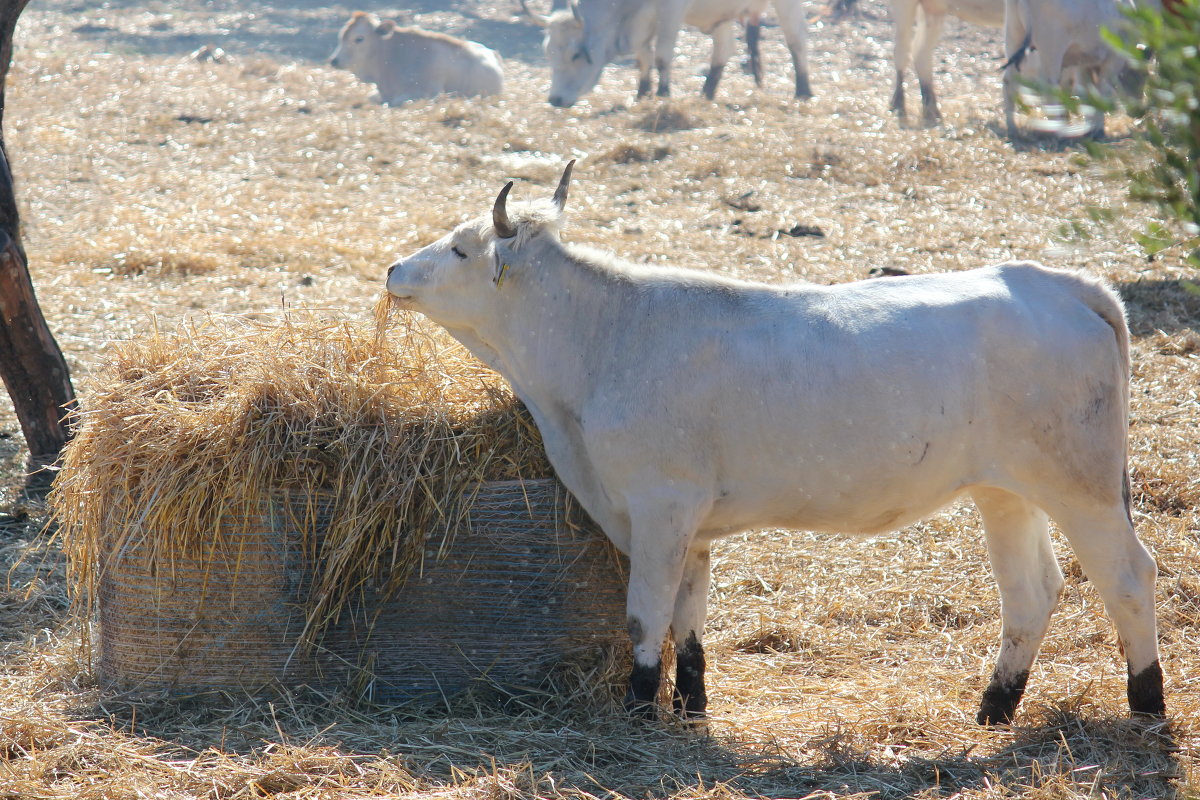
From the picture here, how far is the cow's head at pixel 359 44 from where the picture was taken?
2277cm

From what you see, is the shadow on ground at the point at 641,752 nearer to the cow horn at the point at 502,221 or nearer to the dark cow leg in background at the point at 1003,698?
the dark cow leg in background at the point at 1003,698

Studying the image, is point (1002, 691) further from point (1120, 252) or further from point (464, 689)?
point (1120, 252)

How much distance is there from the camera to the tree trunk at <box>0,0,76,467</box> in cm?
632

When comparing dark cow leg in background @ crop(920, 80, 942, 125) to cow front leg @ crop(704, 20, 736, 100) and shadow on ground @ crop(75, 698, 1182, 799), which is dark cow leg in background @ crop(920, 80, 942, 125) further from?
shadow on ground @ crop(75, 698, 1182, 799)

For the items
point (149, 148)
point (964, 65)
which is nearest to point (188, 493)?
point (149, 148)

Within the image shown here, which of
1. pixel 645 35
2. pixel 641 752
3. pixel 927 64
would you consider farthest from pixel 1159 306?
pixel 645 35

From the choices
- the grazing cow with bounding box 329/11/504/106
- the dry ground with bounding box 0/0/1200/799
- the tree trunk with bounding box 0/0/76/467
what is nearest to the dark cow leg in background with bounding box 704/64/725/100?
the dry ground with bounding box 0/0/1200/799

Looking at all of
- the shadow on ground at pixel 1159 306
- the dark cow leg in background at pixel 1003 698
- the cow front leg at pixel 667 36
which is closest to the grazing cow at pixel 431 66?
the cow front leg at pixel 667 36

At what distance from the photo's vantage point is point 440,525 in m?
4.45

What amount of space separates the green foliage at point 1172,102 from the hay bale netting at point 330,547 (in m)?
2.56

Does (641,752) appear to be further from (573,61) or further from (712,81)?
(573,61)

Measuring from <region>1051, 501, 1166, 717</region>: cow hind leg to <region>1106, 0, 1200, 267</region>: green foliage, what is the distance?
79.3 inches

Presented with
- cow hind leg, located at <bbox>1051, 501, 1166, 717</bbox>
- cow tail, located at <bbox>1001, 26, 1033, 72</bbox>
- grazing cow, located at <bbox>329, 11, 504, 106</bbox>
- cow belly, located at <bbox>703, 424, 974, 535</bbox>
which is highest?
cow tail, located at <bbox>1001, 26, 1033, 72</bbox>

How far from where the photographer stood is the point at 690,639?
178 inches
